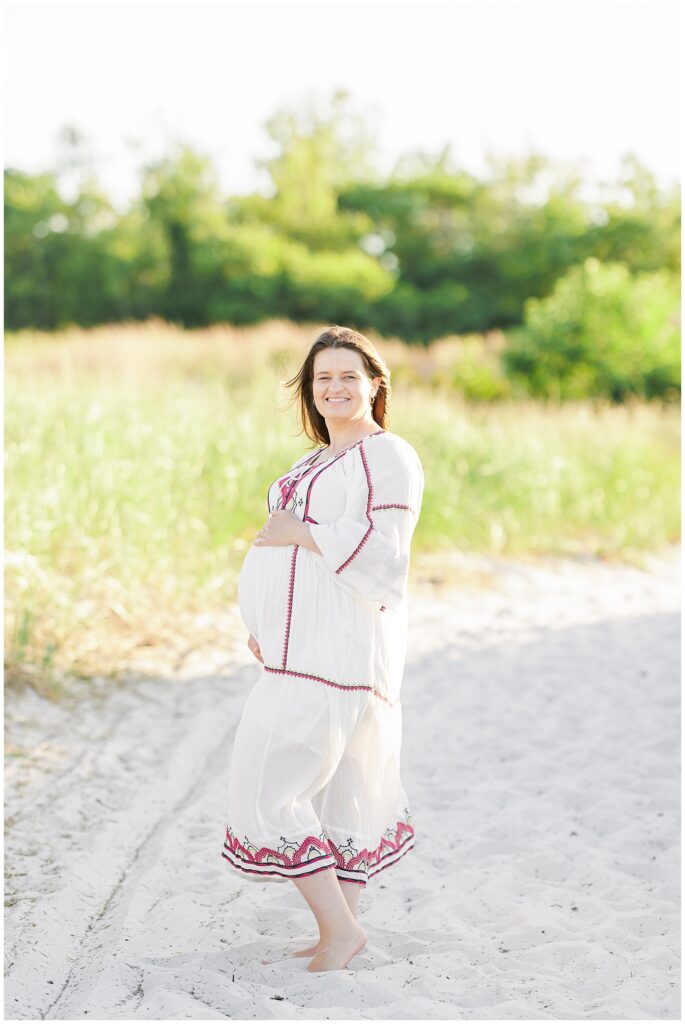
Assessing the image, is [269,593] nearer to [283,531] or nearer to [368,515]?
[283,531]

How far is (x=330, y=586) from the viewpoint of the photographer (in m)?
2.75

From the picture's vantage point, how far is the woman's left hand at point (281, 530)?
2.76 metres

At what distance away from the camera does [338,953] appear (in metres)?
2.78

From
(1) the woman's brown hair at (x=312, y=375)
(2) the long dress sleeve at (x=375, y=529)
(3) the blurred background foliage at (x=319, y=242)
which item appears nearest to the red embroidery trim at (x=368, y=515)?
(2) the long dress sleeve at (x=375, y=529)

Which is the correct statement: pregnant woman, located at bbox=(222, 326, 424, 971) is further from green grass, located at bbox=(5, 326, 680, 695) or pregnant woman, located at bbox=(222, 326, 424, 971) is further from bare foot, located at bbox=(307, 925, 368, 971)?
green grass, located at bbox=(5, 326, 680, 695)

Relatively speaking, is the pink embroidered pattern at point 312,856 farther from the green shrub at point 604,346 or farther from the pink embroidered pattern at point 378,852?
the green shrub at point 604,346

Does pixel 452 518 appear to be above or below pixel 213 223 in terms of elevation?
below

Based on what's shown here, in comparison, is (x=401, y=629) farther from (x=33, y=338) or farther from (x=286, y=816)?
(x=33, y=338)

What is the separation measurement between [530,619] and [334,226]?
70.6ft

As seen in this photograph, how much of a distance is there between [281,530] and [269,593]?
0.55 feet

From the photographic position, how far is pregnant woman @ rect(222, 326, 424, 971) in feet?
8.86

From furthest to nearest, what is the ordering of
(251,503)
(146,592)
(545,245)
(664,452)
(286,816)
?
(545,245) → (664,452) → (251,503) → (146,592) → (286,816)

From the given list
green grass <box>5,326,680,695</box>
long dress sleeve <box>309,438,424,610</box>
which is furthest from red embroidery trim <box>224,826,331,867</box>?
green grass <box>5,326,680,695</box>

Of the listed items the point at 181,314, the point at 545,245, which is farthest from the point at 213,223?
the point at 545,245
